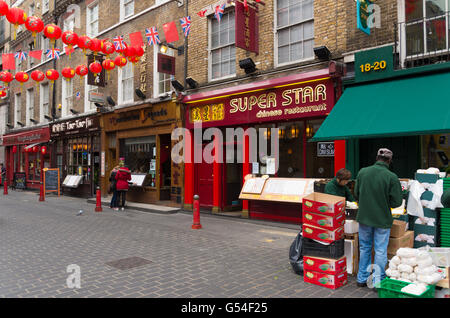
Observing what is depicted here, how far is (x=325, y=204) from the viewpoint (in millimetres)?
5008

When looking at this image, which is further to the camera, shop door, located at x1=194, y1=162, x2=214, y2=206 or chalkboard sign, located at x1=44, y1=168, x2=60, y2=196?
chalkboard sign, located at x1=44, y1=168, x2=60, y2=196

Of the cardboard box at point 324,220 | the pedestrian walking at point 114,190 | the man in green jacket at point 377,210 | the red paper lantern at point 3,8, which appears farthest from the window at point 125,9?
the man in green jacket at point 377,210

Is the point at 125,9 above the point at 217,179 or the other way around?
above

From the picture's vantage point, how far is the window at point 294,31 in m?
9.92

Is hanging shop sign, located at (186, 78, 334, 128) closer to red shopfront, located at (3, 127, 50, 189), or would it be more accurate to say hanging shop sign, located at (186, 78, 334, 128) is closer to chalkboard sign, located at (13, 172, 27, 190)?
red shopfront, located at (3, 127, 50, 189)

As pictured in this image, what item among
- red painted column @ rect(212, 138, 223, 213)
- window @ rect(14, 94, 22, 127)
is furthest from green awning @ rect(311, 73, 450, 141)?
window @ rect(14, 94, 22, 127)

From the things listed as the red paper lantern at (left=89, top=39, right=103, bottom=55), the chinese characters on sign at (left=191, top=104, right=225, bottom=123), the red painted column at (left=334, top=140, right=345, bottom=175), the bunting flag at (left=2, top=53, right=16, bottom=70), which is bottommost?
the red painted column at (left=334, top=140, right=345, bottom=175)

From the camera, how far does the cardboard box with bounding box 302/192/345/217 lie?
16.3ft

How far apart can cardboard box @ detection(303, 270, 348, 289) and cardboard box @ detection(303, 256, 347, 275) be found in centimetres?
5

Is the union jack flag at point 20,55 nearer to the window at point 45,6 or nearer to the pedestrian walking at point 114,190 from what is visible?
the pedestrian walking at point 114,190

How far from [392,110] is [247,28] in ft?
16.9

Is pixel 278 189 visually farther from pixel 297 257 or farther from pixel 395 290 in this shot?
pixel 395 290

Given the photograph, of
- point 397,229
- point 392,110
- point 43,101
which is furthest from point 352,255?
point 43,101
